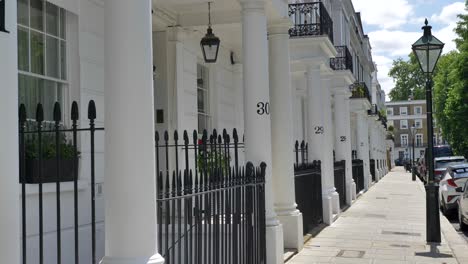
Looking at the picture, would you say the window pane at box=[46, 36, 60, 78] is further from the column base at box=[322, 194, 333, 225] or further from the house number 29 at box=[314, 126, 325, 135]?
the column base at box=[322, 194, 333, 225]

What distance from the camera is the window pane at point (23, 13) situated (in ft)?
22.1

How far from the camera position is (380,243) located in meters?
12.0

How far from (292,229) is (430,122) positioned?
150 inches

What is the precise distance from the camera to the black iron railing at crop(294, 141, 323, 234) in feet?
39.9

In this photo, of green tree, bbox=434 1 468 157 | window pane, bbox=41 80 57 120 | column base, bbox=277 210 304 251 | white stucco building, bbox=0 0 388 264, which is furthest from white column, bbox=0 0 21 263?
green tree, bbox=434 1 468 157

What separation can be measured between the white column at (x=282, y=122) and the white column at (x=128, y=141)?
6135mm

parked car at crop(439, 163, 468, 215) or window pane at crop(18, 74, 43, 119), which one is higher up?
window pane at crop(18, 74, 43, 119)

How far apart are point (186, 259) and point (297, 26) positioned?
10.9 m

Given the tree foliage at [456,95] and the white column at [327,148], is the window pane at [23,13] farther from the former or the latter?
the tree foliage at [456,95]

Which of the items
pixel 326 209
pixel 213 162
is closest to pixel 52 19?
pixel 213 162

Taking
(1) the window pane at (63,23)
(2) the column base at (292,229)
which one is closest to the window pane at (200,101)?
(2) the column base at (292,229)

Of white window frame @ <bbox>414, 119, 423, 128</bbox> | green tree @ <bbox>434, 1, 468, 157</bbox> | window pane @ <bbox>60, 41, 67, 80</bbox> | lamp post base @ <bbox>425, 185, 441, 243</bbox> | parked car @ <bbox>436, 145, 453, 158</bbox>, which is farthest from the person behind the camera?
white window frame @ <bbox>414, 119, 423, 128</bbox>

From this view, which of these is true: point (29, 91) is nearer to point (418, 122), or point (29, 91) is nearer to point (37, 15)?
point (37, 15)

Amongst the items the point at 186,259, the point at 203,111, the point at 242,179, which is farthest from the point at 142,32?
the point at 203,111
